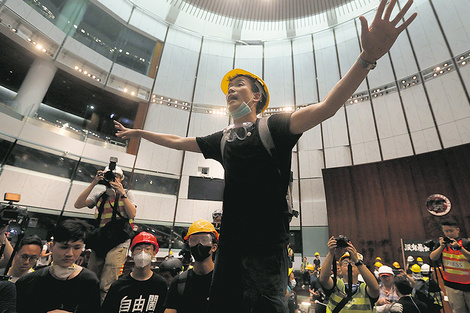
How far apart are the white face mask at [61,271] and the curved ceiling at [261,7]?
14.6m

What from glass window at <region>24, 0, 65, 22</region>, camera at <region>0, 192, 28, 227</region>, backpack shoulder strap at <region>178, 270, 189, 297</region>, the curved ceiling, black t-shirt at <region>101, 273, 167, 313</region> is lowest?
black t-shirt at <region>101, 273, 167, 313</region>

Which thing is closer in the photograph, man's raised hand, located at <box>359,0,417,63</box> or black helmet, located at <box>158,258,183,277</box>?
man's raised hand, located at <box>359,0,417,63</box>

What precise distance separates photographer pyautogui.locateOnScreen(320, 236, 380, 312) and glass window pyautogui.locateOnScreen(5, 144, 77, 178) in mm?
11166

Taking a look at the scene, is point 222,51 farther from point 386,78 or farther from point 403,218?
point 403,218

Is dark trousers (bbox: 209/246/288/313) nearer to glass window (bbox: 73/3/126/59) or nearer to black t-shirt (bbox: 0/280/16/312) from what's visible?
black t-shirt (bbox: 0/280/16/312)

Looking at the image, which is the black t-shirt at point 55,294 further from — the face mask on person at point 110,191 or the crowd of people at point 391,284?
the crowd of people at point 391,284

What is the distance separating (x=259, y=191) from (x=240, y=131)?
319 mm

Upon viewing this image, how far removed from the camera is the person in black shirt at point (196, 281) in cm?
264

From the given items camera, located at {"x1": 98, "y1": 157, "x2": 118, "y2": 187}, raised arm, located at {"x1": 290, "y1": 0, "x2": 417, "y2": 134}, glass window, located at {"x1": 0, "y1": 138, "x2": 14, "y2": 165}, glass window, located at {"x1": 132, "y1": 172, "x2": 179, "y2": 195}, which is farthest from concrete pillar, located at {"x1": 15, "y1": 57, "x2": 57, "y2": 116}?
raised arm, located at {"x1": 290, "y1": 0, "x2": 417, "y2": 134}

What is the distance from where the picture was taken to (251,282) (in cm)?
86

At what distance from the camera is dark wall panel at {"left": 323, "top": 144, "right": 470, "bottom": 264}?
8711mm

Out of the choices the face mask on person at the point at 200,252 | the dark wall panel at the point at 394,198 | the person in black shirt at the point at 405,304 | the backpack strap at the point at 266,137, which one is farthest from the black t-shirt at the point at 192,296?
the dark wall panel at the point at 394,198

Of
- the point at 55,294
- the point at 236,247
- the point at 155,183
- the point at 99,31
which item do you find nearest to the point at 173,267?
the point at 55,294

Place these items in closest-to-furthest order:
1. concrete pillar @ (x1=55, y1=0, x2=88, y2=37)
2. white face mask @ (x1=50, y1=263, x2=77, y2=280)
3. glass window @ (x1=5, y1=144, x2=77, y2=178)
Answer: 1. white face mask @ (x1=50, y1=263, x2=77, y2=280)
2. glass window @ (x1=5, y1=144, x2=77, y2=178)
3. concrete pillar @ (x1=55, y1=0, x2=88, y2=37)
